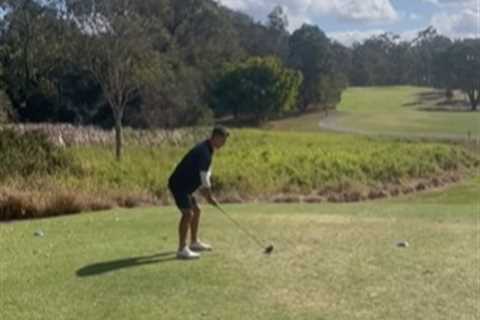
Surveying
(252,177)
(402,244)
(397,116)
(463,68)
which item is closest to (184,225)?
(402,244)

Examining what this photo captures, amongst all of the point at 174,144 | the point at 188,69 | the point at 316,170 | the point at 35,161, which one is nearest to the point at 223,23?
the point at 188,69

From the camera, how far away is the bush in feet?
57.9

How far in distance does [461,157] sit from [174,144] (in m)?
12.9

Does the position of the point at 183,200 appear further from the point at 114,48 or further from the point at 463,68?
the point at 463,68

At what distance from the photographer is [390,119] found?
68.1 m

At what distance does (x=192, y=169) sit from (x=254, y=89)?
53.4 m

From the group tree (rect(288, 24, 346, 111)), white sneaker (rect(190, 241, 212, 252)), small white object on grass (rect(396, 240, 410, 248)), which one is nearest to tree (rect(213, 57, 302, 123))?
tree (rect(288, 24, 346, 111))

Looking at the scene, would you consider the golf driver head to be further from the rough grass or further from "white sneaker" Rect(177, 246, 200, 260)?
the rough grass

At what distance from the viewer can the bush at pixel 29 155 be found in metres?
17.7

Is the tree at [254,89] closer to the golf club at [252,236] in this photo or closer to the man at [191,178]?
the golf club at [252,236]

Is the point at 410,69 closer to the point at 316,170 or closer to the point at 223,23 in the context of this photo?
the point at 223,23

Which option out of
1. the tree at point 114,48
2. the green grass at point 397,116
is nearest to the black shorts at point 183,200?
the tree at point 114,48

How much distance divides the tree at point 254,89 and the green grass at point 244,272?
49165 mm

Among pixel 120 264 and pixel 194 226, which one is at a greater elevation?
pixel 194 226
